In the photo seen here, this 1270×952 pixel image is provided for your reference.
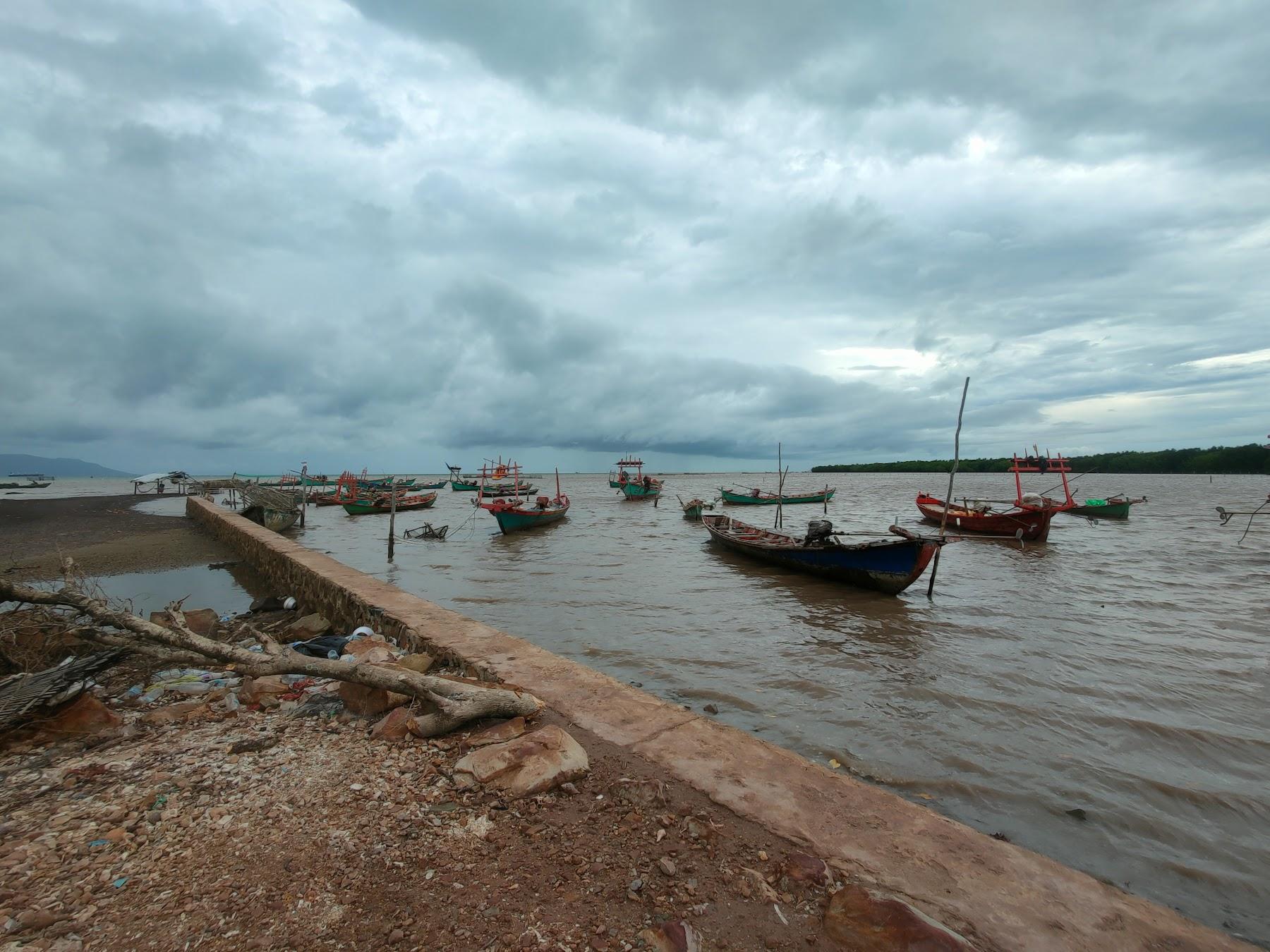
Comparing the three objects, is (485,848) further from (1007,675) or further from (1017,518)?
(1017,518)

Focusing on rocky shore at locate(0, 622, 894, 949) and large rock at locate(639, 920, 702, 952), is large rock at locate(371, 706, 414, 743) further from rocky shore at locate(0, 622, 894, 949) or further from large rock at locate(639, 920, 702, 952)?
large rock at locate(639, 920, 702, 952)

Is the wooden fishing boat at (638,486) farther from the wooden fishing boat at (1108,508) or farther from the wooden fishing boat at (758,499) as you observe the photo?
the wooden fishing boat at (1108,508)

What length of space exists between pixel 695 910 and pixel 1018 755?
4.45 m

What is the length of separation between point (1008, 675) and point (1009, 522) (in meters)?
16.4

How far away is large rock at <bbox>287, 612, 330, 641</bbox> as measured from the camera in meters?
7.56

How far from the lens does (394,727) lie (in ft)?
11.6

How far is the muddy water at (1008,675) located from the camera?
409 centimetres

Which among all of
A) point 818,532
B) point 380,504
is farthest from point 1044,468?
point 380,504

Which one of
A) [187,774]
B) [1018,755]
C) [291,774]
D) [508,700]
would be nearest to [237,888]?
[291,774]

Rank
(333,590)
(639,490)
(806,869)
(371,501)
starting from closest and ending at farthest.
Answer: (806,869) → (333,590) → (371,501) → (639,490)

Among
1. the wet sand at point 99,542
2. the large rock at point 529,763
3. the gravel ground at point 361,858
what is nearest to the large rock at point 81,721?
the gravel ground at point 361,858

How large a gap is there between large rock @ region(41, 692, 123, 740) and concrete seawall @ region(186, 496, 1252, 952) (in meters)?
2.27

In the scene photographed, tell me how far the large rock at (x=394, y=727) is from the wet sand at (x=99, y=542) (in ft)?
29.2

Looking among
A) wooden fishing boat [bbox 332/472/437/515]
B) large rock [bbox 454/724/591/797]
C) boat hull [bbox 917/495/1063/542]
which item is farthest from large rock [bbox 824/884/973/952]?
wooden fishing boat [bbox 332/472/437/515]
